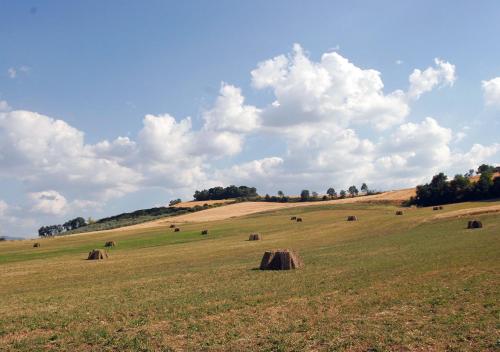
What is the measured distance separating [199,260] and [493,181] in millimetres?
95813

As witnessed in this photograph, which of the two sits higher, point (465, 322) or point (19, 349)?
point (19, 349)

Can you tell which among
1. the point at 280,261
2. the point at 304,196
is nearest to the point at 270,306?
the point at 280,261

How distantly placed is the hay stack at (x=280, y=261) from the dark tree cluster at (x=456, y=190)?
9524 centimetres

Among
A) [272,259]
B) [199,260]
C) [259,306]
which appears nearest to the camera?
[259,306]

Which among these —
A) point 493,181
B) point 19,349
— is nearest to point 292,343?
point 19,349

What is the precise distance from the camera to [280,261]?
29.4 meters

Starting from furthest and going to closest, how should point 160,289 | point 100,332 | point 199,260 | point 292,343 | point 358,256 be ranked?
1. point 199,260
2. point 358,256
3. point 160,289
4. point 100,332
5. point 292,343

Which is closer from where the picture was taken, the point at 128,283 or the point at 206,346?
the point at 206,346

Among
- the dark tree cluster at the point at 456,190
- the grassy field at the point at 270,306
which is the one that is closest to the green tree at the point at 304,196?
the dark tree cluster at the point at 456,190

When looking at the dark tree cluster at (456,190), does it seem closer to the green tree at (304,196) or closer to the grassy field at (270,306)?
the green tree at (304,196)

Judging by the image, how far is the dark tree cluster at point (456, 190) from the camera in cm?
11138

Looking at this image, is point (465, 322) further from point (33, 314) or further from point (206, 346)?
point (33, 314)

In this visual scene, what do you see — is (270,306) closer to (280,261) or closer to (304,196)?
(280,261)

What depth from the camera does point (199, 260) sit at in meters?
38.5
